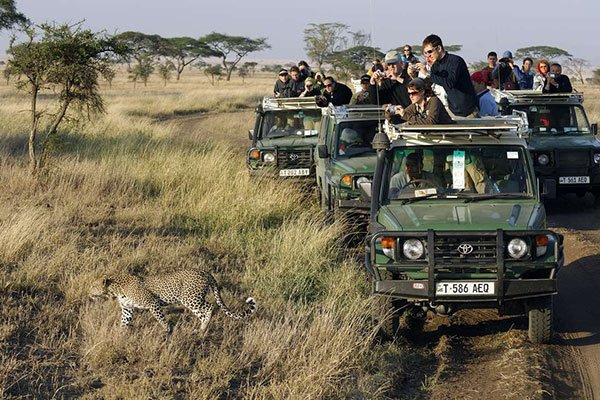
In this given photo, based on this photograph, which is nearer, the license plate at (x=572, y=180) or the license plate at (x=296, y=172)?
the license plate at (x=572, y=180)

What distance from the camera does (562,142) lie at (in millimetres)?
12883

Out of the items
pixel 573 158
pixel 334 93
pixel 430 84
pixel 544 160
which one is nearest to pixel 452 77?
pixel 430 84

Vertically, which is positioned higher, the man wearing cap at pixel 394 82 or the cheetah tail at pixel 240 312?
the man wearing cap at pixel 394 82

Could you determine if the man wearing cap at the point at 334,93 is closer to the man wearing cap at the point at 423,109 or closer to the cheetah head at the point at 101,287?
the man wearing cap at the point at 423,109

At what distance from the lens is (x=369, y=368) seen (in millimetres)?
6039

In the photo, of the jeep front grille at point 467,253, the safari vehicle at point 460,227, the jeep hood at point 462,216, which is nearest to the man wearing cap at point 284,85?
the safari vehicle at point 460,227

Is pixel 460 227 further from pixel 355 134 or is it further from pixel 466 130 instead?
pixel 355 134

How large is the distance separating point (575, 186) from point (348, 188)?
435 centimetres

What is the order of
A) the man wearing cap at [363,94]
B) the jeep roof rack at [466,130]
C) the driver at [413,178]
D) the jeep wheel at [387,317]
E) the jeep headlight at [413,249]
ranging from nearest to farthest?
the jeep headlight at [413,249]
the jeep wheel at [387,317]
the jeep roof rack at [466,130]
the driver at [413,178]
the man wearing cap at [363,94]

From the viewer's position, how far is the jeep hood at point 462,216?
20.9 feet

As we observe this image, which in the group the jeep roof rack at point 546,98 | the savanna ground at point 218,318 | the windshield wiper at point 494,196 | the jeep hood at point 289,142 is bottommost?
the savanna ground at point 218,318

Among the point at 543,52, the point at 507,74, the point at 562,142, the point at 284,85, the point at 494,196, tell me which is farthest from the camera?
the point at 543,52

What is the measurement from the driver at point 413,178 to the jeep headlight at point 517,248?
1.00 metres

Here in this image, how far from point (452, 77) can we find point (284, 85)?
8065mm
